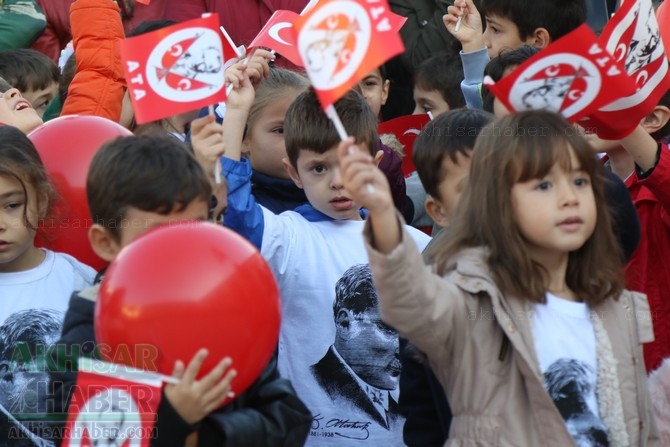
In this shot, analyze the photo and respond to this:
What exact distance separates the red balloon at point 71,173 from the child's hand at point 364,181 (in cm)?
160

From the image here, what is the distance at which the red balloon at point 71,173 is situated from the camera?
172 inches

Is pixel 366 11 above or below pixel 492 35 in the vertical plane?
above

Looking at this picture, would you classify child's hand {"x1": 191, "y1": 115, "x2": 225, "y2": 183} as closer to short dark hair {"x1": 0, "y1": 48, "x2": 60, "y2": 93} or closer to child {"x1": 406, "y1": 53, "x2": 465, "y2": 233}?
child {"x1": 406, "y1": 53, "x2": 465, "y2": 233}

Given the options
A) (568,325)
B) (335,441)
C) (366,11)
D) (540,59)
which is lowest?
(335,441)

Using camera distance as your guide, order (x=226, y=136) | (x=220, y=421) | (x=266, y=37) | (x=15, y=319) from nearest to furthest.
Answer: (x=220, y=421) → (x=15, y=319) → (x=226, y=136) → (x=266, y=37)

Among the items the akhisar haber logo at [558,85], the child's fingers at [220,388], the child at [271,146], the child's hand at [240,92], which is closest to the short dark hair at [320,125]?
the child's hand at [240,92]

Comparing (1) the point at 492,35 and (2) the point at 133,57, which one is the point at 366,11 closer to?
(2) the point at 133,57

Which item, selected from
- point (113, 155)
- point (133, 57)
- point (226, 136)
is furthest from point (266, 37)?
point (113, 155)

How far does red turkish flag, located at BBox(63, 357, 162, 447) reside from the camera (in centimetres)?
301

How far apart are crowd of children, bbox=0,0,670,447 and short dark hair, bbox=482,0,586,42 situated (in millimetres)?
874

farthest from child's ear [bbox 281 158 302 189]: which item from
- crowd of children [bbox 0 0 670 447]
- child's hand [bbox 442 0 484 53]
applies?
child's hand [bbox 442 0 484 53]

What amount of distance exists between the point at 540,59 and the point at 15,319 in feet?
6.18

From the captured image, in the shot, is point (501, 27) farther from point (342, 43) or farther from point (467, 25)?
point (342, 43)

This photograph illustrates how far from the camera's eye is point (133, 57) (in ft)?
13.0
